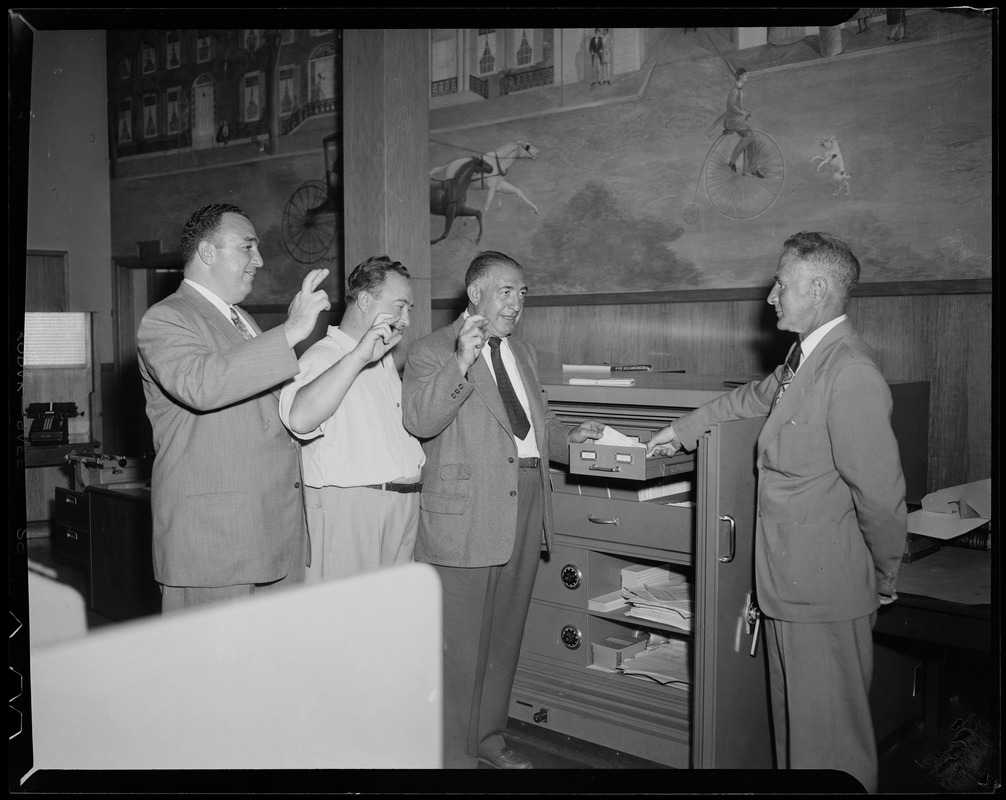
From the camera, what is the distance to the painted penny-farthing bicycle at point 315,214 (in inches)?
279

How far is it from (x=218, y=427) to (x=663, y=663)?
87.1 inches

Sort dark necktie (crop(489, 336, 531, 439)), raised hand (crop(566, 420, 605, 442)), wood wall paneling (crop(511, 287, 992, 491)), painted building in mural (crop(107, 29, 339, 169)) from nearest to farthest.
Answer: dark necktie (crop(489, 336, 531, 439))
raised hand (crop(566, 420, 605, 442))
wood wall paneling (crop(511, 287, 992, 491))
painted building in mural (crop(107, 29, 339, 169))

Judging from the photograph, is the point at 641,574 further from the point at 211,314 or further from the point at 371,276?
the point at 211,314

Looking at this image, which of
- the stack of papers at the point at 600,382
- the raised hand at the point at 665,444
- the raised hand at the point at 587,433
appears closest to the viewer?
the raised hand at the point at 665,444

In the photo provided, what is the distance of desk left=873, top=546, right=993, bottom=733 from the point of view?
2936 millimetres

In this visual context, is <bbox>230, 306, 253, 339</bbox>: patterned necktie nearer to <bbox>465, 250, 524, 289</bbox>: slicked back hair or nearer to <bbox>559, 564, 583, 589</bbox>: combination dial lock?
<bbox>465, 250, 524, 289</bbox>: slicked back hair

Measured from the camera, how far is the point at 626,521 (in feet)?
12.1

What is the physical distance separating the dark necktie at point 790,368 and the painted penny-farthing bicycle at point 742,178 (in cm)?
198

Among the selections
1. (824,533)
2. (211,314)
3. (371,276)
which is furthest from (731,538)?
(211,314)

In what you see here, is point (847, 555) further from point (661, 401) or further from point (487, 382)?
point (487, 382)

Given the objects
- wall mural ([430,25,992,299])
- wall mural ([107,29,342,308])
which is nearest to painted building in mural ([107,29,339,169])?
wall mural ([107,29,342,308])

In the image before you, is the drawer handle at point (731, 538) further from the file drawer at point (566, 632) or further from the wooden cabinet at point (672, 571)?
the file drawer at point (566, 632)

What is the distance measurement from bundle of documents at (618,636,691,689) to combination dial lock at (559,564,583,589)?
1.31ft

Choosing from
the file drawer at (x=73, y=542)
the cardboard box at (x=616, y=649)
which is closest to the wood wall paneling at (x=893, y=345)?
the cardboard box at (x=616, y=649)
